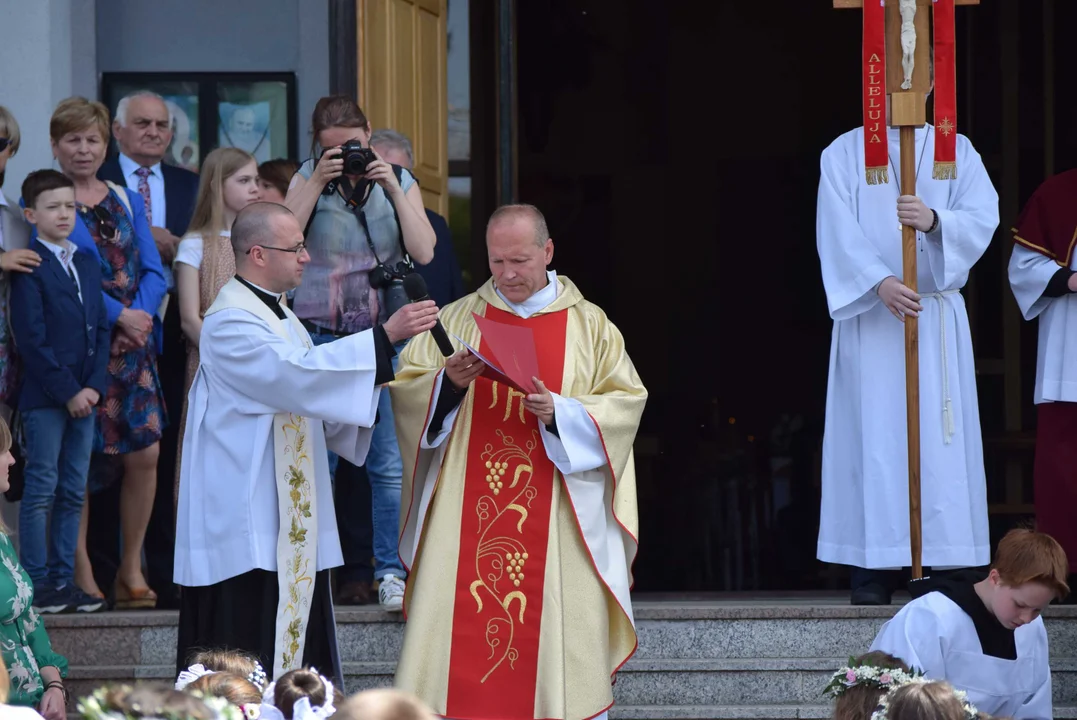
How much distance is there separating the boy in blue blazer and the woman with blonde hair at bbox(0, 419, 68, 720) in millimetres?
1063

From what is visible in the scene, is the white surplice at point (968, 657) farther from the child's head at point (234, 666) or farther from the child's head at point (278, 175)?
the child's head at point (278, 175)

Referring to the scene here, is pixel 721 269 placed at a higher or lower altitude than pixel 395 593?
higher

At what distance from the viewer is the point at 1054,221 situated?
6.66m

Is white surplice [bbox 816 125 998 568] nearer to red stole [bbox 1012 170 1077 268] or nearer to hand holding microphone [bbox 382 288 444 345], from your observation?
red stole [bbox 1012 170 1077 268]

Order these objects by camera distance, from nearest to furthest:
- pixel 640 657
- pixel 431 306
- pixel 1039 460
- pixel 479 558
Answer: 1. pixel 431 306
2. pixel 479 558
3. pixel 640 657
4. pixel 1039 460

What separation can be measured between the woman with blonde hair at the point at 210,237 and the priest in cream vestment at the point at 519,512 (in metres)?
1.25

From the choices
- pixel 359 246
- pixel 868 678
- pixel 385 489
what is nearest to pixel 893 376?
pixel 385 489

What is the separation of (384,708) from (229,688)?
1.29 meters

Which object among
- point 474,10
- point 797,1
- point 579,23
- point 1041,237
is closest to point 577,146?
point 579,23

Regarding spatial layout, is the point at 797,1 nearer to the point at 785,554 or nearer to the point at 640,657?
the point at 785,554

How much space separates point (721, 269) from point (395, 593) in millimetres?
6552

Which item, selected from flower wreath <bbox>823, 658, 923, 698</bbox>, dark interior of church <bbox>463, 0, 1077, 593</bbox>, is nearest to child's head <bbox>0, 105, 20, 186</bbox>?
flower wreath <bbox>823, 658, 923, 698</bbox>

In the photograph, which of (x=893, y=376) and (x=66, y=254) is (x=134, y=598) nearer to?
(x=66, y=254)

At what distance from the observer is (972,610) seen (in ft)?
17.3
